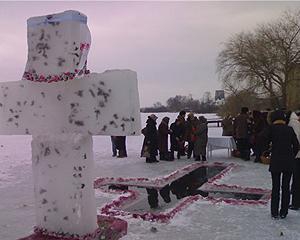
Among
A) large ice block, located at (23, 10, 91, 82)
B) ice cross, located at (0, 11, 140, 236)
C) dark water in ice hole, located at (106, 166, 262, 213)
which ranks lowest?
dark water in ice hole, located at (106, 166, 262, 213)

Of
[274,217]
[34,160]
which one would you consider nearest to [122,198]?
[274,217]

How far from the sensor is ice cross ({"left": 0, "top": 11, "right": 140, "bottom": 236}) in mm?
A: 4586

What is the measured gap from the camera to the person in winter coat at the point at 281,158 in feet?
22.1

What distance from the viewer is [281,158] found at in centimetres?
675

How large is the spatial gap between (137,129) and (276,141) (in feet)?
10.6

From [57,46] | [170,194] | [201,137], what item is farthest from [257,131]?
[57,46]

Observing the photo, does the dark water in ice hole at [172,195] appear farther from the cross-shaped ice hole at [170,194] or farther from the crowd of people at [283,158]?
the crowd of people at [283,158]

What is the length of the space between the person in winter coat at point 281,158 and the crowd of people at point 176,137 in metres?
6.78

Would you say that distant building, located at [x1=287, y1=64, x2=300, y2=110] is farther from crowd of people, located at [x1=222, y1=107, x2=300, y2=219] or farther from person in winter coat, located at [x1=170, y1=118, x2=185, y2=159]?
crowd of people, located at [x1=222, y1=107, x2=300, y2=219]

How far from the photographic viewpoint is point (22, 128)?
5.04 meters

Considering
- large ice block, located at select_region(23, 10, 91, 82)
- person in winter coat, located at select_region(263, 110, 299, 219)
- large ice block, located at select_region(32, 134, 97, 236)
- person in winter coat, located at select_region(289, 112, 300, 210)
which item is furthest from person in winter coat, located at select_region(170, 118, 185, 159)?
large ice block, located at select_region(23, 10, 91, 82)

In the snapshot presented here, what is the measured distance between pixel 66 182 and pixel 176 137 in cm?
991

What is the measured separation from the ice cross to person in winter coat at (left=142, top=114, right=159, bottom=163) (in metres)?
8.87

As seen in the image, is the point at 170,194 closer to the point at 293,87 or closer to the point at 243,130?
the point at 243,130
